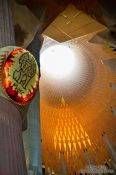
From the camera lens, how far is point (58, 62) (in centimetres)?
811

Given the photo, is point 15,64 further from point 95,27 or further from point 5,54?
point 95,27

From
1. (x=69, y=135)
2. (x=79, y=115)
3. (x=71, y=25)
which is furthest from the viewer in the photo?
(x=69, y=135)

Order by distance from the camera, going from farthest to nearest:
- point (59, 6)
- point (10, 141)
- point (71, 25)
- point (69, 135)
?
point (69, 135)
point (71, 25)
point (59, 6)
point (10, 141)

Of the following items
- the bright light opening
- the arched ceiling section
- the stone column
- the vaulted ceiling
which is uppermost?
the bright light opening

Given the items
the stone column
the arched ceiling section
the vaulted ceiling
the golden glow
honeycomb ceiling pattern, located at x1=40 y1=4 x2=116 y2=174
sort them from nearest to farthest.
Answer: the stone column, the vaulted ceiling, the arched ceiling section, honeycomb ceiling pattern, located at x1=40 y1=4 x2=116 y2=174, the golden glow

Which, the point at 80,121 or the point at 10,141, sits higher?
the point at 80,121

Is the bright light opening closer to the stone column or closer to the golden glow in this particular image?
the golden glow

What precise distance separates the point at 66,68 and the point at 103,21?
378 centimetres

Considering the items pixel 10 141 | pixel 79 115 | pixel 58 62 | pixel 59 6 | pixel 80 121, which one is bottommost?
pixel 10 141

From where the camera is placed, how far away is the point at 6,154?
2.33 m

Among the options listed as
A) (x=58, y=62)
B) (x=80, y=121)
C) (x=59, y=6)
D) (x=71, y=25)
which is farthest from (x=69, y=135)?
(x=59, y=6)

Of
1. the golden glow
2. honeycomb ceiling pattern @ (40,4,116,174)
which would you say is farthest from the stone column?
the golden glow

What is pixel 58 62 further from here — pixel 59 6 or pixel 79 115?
pixel 59 6

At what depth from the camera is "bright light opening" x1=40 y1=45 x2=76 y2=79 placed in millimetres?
7766
